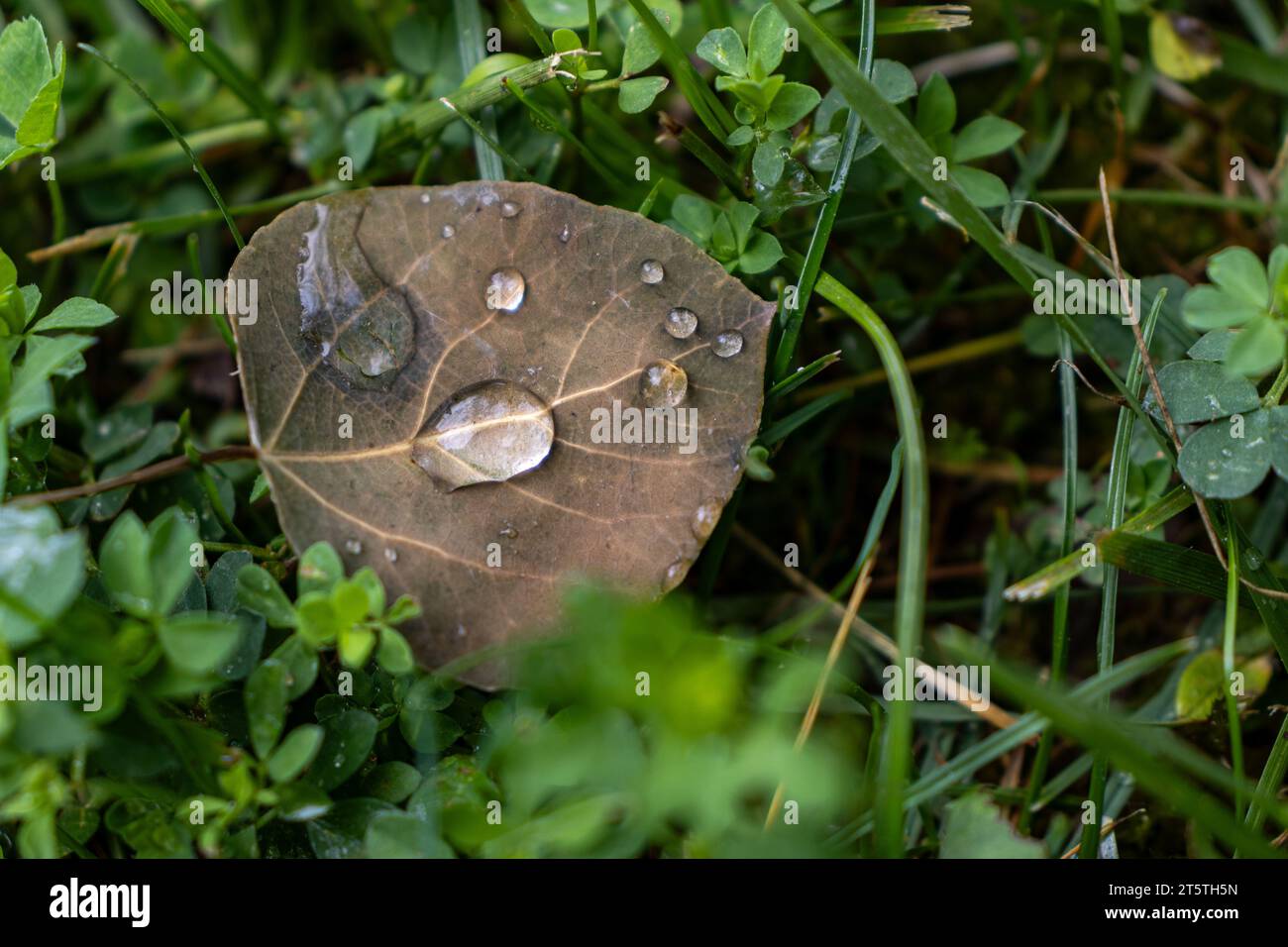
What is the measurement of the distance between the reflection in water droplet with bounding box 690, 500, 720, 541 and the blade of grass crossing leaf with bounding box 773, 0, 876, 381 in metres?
0.31

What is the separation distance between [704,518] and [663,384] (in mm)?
241

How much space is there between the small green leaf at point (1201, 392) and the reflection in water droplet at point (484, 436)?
112 cm

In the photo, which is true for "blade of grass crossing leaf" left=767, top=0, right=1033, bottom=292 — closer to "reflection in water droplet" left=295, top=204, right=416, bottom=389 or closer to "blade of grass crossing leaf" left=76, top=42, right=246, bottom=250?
"reflection in water droplet" left=295, top=204, right=416, bottom=389

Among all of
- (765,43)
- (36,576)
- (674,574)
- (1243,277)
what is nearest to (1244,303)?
(1243,277)

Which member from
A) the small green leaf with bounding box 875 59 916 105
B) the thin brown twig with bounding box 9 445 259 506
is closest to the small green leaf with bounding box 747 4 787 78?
the small green leaf with bounding box 875 59 916 105

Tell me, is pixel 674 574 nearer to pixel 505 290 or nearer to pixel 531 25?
pixel 505 290

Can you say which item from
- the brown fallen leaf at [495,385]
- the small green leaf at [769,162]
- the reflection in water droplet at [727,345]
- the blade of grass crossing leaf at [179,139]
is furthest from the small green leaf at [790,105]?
the blade of grass crossing leaf at [179,139]

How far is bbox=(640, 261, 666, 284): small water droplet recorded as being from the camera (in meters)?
1.75

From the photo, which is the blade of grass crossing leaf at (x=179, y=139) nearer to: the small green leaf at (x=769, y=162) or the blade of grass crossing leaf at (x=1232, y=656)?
the small green leaf at (x=769, y=162)

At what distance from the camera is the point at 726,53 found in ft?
5.94
